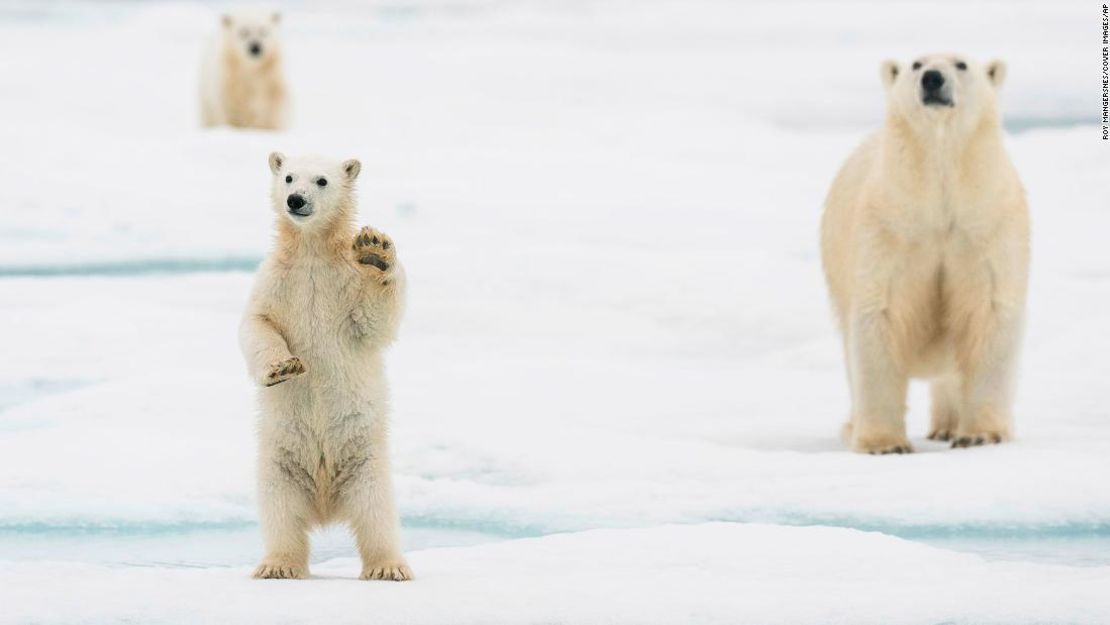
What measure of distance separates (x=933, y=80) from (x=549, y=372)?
5.84 ft

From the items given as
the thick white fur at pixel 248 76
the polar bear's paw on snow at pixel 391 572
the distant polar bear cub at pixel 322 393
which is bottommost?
the polar bear's paw on snow at pixel 391 572

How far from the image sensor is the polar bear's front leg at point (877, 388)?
5.36 m

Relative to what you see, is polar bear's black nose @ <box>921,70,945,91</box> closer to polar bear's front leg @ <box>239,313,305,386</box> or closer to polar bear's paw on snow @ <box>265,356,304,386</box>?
polar bear's front leg @ <box>239,313,305,386</box>

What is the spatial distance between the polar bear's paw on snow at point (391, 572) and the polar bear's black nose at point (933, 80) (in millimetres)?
2507

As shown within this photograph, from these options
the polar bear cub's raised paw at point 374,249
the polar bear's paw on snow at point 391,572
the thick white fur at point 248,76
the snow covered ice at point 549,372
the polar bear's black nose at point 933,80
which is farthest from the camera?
the thick white fur at point 248,76

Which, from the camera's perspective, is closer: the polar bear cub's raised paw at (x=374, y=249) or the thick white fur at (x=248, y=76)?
the polar bear cub's raised paw at (x=374, y=249)

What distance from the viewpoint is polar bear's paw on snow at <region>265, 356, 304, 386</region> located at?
3320 mm

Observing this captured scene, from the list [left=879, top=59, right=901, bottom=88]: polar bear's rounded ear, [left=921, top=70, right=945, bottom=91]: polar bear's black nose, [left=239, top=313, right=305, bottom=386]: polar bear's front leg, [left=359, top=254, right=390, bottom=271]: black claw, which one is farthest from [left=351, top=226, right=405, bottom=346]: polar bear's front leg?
[left=879, top=59, right=901, bottom=88]: polar bear's rounded ear

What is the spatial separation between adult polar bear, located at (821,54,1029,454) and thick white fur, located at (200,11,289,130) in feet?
24.7

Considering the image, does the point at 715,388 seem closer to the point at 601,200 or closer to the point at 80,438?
the point at 80,438

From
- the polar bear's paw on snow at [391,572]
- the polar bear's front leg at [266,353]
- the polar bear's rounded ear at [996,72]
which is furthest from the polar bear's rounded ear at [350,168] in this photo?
the polar bear's rounded ear at [996,72]

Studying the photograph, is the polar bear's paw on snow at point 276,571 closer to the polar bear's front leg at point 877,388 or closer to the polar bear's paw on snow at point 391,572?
the polar bear's paw on snow at point 391,572

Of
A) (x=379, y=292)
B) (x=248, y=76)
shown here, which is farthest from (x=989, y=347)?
(x=248, y=76)

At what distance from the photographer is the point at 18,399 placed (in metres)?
6.04
